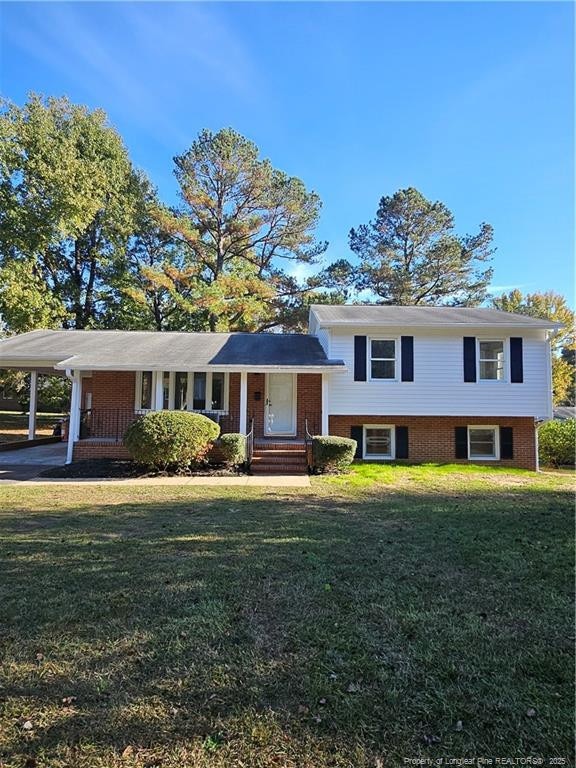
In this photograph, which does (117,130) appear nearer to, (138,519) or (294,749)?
(138,519)

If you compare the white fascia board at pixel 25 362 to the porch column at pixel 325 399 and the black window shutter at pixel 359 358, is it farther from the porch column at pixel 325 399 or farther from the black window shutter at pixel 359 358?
the black window shutter at pixel 359 358

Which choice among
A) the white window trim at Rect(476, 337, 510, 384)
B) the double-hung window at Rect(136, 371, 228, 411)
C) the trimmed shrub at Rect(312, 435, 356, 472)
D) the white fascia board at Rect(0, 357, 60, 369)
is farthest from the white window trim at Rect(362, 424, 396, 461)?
the white fascia board at Rect(0, 357, 60, 369)

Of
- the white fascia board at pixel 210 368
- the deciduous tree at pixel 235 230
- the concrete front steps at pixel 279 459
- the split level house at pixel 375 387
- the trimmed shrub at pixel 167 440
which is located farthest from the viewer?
the deciduous tree at pixel 235 230

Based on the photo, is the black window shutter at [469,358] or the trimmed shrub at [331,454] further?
the black window shutter at [469,358]

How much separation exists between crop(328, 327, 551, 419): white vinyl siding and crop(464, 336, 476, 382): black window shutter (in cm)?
15

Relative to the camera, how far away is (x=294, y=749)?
215 centimetres

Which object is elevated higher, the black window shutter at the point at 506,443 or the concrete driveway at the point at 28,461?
the black window shutter at the point at 506,443

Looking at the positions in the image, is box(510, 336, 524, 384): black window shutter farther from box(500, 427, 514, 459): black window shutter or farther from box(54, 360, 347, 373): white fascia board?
box(54, 360, 347, 373): white fascia board

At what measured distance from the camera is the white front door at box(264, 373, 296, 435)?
571 inches

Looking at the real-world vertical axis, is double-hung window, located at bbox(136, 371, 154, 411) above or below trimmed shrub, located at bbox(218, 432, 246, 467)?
above

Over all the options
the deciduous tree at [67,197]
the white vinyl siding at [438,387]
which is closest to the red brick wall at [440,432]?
the white vinyl siding at [438,387]

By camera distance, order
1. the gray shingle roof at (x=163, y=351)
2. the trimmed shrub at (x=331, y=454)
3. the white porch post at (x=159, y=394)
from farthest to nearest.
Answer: the white porch post at (x=159, y=394)
the gray shingle roof at (x=163, y=351)
the trimmed shrub at (x=331, y=454)

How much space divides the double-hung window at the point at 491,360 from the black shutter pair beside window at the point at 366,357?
7.31 feet

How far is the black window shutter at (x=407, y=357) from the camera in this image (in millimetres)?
13891
